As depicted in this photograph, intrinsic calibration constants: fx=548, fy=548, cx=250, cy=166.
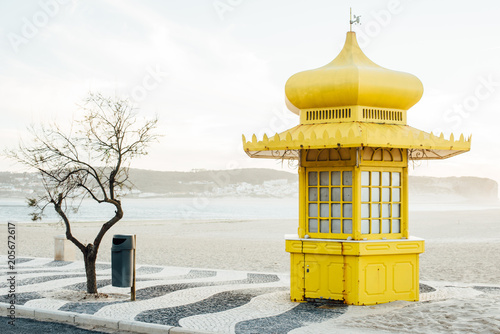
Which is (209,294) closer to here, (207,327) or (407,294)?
(207,327)

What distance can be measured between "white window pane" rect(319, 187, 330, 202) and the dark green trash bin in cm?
341

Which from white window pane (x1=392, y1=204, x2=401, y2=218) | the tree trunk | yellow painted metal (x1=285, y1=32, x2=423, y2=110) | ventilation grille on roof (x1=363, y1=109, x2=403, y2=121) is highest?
yellow painted metal (x1=285, y1=32, x2=423, y2=110)

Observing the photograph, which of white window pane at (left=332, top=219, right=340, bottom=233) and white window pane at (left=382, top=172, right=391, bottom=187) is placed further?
white window pane at (left=382, top=172, right=391, bottom=187)

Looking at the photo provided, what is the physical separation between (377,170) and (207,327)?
3999mm

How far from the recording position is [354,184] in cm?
930

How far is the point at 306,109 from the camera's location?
9.97 m

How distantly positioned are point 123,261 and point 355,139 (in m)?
4.52

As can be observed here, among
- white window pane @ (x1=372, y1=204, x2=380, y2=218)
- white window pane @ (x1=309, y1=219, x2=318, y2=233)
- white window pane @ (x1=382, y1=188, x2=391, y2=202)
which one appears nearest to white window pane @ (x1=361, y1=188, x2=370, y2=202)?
white window pane @ (x1=372, y1=204, x2=380, y2=218)

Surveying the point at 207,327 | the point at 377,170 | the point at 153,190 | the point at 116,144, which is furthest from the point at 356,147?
the point at 153,190

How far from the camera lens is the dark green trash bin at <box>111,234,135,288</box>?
959 cm

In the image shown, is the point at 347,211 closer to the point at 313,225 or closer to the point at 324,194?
the point at 324,194

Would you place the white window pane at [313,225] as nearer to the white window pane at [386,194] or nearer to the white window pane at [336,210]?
the white window pane at [336,210]

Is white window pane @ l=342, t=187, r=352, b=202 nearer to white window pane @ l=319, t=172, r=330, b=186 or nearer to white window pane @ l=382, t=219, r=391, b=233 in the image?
white window pane @ l=319, t=172, r=330, b=186

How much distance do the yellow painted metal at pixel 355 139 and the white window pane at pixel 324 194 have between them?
95cm
